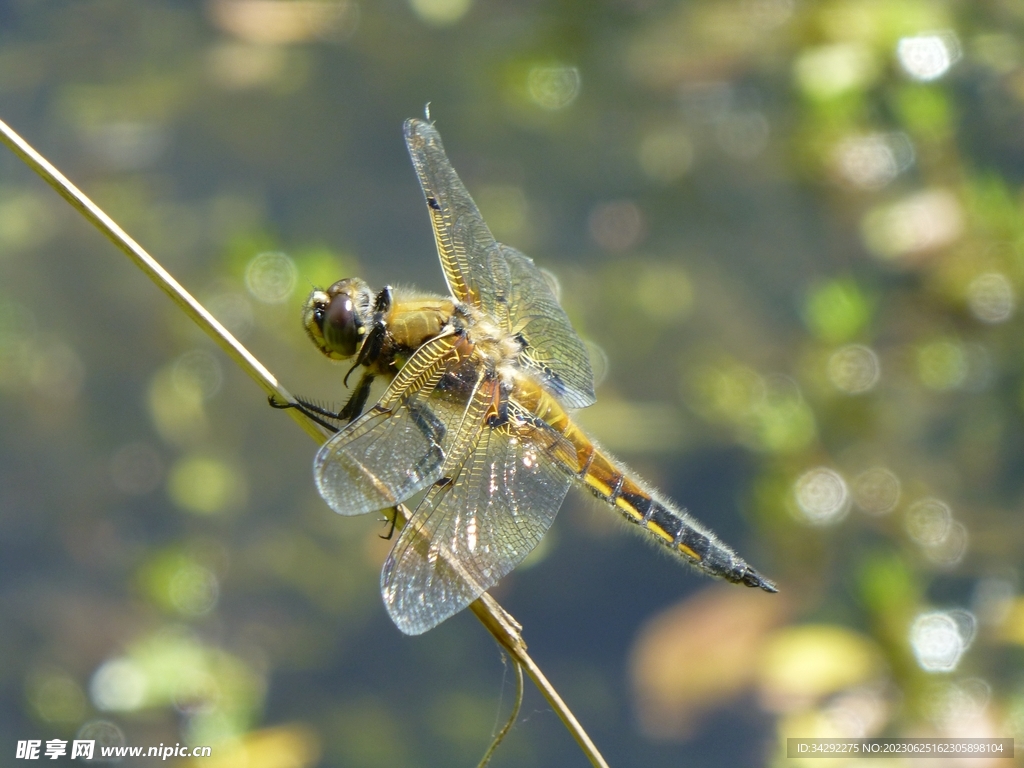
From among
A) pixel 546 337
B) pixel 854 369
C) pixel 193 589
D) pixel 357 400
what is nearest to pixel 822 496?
pixel 854 369

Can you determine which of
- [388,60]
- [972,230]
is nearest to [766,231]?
[972,230]

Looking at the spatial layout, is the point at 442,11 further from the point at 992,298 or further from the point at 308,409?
the point at 308,409

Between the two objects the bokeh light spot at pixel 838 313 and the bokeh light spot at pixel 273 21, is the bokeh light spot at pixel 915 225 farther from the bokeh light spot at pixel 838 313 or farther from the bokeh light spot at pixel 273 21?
the bokeh light spot at pixel 273 21

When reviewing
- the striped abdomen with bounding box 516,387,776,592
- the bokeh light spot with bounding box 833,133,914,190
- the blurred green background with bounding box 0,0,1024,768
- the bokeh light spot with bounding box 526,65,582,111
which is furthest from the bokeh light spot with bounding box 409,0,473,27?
the striped abdomen with bounding box 516,387,776,592

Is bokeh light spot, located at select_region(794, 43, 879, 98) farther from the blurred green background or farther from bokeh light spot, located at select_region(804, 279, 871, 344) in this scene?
bokeh light spot, located at select_region(804, 279, 871, 344)

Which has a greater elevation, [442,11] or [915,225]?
[442,11]

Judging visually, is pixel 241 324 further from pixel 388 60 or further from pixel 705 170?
pixel 705 170

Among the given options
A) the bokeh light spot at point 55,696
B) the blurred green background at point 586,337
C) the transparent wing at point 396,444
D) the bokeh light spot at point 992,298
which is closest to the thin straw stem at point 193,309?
the transparent wing at point 396,444
